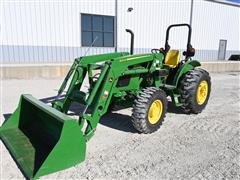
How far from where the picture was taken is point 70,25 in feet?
45.2

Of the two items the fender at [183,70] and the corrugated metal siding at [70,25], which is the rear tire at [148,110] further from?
the corrugated metal siding at [70,25]

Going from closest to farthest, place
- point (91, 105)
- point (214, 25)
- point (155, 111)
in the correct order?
1. point (91, 105)
2. point (155, 111)
3. point (214, 25)

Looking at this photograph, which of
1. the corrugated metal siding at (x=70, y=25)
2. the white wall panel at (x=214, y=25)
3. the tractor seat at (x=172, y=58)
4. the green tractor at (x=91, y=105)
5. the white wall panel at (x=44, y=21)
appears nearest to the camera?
→ the green tractor at (x=91, y=105)

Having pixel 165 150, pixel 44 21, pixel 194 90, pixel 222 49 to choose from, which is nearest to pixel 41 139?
pixel 165 150

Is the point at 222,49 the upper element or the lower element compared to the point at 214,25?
lower

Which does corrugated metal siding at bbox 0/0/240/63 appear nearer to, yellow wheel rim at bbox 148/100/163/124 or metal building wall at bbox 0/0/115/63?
metal building wall at bbox 0/0/115/63

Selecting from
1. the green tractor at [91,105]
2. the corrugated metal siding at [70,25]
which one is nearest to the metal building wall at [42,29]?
the corrugated metal siding at [70,25]

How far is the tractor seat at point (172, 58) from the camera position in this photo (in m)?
5.48

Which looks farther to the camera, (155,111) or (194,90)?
(194,90)

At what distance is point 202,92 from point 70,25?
9.99m

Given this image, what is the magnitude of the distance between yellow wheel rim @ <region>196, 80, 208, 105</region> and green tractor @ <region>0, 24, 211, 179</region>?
2cm

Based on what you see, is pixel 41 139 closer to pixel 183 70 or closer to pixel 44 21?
pixel 183 70

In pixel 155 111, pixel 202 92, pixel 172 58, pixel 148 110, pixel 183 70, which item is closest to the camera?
pixel 148 110

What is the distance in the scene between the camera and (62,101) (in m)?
4.35
